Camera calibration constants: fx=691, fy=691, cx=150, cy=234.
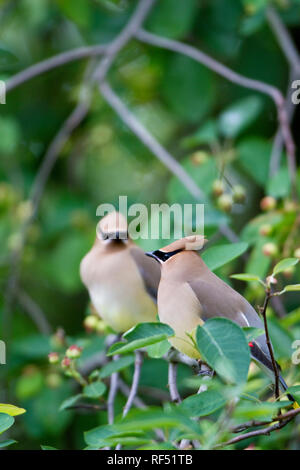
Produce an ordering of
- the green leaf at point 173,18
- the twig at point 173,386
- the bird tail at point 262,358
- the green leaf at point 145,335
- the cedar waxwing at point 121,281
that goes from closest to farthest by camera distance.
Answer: the green leaf at point 145,335, the bird tail at point 262,358, the twig at point 173,386, the cedar waxwing at point 121,281, the green leaf at point 173,18

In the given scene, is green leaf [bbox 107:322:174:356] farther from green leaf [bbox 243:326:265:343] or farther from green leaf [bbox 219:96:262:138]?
green leaf [bbox 219:96:262:138]

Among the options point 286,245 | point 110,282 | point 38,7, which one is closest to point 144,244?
point 110,282

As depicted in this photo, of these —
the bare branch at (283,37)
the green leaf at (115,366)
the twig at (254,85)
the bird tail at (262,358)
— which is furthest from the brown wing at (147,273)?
the bare branch at (283,37)

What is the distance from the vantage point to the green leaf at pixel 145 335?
3.99 ft

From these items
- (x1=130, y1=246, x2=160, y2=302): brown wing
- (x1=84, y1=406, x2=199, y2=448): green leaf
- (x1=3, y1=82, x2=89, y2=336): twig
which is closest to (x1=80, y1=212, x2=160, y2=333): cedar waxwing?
(x1=130, y1=246, x2=160, y2=302): brown wing

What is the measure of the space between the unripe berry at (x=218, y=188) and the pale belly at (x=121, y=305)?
69 cm

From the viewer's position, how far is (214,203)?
2982 mm

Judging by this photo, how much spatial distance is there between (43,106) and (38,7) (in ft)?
2.52

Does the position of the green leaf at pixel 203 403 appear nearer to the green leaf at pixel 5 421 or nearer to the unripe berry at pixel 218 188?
the green leaf at pixel 5 421

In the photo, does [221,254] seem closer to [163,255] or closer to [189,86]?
[163,255]

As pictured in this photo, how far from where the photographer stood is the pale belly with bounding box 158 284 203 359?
1376 millimetres

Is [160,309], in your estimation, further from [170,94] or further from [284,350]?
[170,94]

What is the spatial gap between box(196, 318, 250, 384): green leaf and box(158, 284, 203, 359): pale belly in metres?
0.18

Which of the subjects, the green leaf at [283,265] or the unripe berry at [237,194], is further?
the unripe berry at [237,194]
